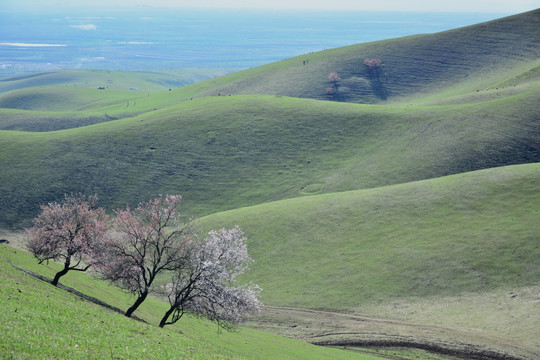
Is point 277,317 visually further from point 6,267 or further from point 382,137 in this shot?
point 382,137

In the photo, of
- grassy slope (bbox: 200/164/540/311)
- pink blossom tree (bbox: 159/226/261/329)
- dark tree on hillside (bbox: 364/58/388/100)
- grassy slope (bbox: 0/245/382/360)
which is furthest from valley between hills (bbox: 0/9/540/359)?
dark tree on hillside (bbox: 364/58/388/100)

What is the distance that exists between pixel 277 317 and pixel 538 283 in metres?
31.2

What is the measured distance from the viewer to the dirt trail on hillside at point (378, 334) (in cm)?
4778

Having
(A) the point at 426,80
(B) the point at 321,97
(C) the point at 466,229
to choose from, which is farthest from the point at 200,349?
(A) the point at 426,80

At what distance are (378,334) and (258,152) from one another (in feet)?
227

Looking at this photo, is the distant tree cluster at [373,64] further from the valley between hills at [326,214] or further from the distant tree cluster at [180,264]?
the distant tree cluster at [180,264]

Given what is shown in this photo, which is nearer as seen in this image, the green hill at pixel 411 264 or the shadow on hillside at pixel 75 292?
the shadow on hillside at pixel 75 292

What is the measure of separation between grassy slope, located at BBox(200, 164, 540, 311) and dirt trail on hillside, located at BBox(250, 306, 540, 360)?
110 inches

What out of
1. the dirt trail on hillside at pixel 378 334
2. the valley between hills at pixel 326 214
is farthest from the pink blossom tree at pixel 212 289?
the dirt trail on hillside at pixel 378 334

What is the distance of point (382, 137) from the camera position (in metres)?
117

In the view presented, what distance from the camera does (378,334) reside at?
5331 cm

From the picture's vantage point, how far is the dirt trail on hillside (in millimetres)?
47781

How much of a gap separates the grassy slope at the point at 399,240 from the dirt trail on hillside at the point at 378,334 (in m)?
2.79

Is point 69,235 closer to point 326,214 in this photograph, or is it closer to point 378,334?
point 378,334
